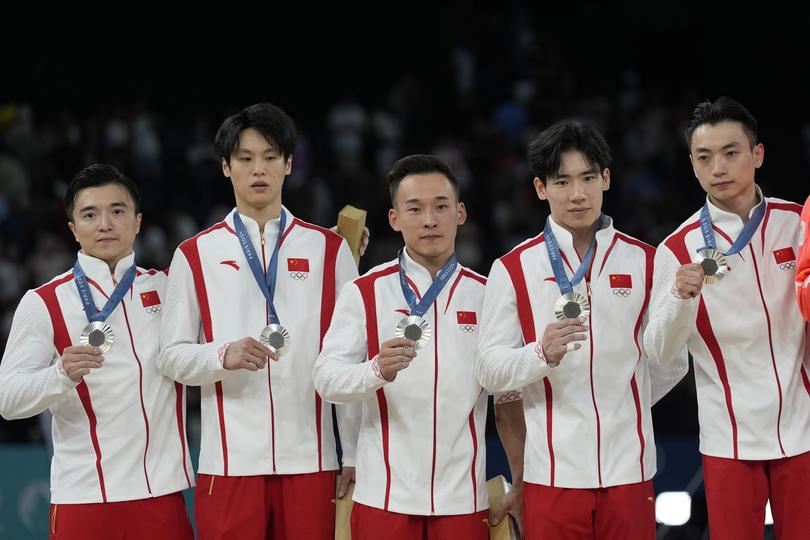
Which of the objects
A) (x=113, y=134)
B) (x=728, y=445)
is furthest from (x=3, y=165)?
(x=728, y=445)

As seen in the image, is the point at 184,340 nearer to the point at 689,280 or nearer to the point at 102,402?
the point at 102,402

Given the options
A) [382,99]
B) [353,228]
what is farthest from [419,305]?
[382,99]

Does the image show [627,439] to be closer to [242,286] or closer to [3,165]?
[242,286]

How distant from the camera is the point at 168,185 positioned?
11.7 m

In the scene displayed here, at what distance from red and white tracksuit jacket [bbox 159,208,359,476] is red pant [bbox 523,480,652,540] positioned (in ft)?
2.87

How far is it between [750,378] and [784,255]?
1.67 ft

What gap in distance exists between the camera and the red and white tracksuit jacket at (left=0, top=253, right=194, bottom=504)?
15.5ft

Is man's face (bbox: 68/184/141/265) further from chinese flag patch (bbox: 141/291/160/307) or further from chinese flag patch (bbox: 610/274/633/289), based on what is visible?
chinese flag patch (bbox: 610/274/633/289)

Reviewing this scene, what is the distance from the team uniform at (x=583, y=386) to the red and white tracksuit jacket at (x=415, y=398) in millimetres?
136

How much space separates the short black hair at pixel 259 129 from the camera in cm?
498

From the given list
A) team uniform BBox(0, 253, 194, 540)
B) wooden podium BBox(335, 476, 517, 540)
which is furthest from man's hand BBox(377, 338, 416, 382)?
team uniform BBox(0, 253, 194, 540)

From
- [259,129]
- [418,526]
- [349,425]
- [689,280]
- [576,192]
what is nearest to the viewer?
[689,280]

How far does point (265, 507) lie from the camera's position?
4.71 meters

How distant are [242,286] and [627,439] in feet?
5.51
